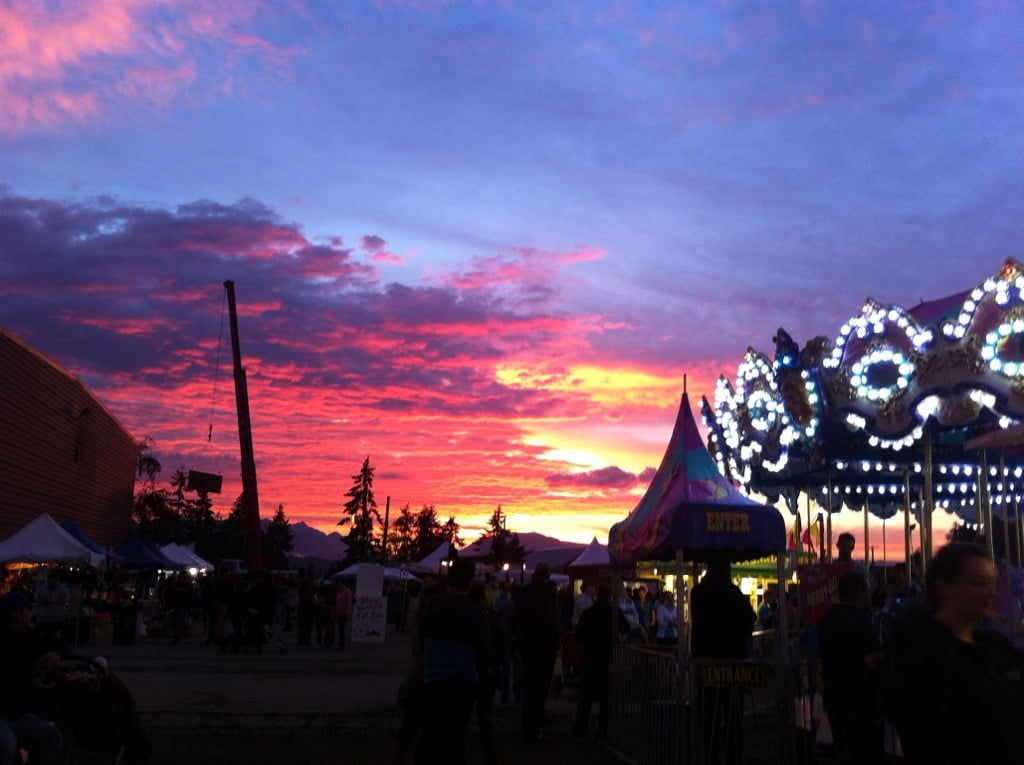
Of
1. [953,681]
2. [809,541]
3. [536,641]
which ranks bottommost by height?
[536,641]

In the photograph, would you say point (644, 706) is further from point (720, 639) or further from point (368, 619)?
point (368, 619)

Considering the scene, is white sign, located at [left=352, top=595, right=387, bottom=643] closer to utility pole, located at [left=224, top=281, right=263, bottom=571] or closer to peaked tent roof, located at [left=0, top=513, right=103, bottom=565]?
peaked tent roof, located at [left=0, top=513, right=103, bottom=565]

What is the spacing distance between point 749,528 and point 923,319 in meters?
6.61

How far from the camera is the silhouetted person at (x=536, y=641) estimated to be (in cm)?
1250

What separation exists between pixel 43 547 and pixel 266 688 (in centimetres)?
1236

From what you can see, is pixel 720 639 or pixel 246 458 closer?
pixel 720 639

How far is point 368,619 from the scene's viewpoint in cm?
2992

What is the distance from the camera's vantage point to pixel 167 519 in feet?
311

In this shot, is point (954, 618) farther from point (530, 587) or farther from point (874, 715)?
point (530, 587)

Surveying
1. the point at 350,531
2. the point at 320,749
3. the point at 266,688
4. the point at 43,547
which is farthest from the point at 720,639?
the point at 350,531

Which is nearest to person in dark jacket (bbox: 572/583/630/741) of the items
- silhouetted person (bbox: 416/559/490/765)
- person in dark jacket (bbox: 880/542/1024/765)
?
silhouetted person (bbox: 416/559/490/765)

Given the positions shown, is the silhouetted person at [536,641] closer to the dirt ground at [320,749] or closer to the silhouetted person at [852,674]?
the dirt ground at [320,749]

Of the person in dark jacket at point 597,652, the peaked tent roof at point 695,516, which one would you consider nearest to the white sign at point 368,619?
the person in dark jacket at point 597,652

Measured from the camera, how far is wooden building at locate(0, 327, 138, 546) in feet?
Result: 110
